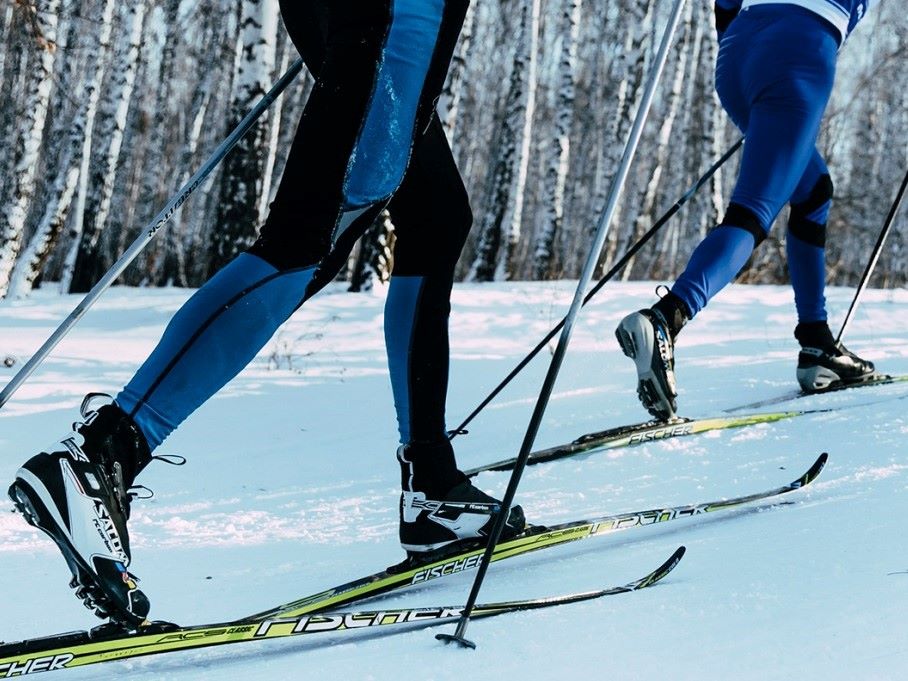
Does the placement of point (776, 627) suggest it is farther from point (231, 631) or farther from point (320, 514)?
point (320, 514)

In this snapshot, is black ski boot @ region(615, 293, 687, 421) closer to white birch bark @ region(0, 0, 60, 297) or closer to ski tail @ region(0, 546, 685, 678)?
ski tail @ region(0, 546, 685, 678)

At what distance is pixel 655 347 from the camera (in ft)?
8.70

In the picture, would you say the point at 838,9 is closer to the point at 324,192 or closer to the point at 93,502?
the point at 324,192

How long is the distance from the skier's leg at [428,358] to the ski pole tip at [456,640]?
49 centimetres

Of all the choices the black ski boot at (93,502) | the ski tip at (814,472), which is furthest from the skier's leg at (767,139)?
the black ski boot at (93,502)

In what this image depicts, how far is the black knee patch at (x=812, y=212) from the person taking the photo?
376 cm

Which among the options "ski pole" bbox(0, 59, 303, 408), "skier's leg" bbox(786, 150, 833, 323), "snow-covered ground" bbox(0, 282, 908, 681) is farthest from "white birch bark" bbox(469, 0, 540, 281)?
"ski pole" bbox(0, 59, 303, 408)

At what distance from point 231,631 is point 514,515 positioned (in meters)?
0.73

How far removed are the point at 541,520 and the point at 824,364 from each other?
1.88 m

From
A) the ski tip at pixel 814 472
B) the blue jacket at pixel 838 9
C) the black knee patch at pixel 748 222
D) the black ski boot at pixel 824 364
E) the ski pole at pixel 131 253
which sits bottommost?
the ski tip at pixel 814 472

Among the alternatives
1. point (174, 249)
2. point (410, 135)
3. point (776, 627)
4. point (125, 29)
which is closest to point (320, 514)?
point (410, 135)

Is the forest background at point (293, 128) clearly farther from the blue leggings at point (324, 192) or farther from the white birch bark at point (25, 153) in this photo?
the blue leggings at point (324, 192)

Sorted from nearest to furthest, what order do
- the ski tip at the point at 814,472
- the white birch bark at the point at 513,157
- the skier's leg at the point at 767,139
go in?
the ski tip at the point at 814,472 → the skier's leg at the point at 767,139 → the white birch bark at the point at 513,157

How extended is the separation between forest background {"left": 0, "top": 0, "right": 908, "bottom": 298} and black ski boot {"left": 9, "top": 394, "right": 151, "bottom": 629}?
3.01 metres
